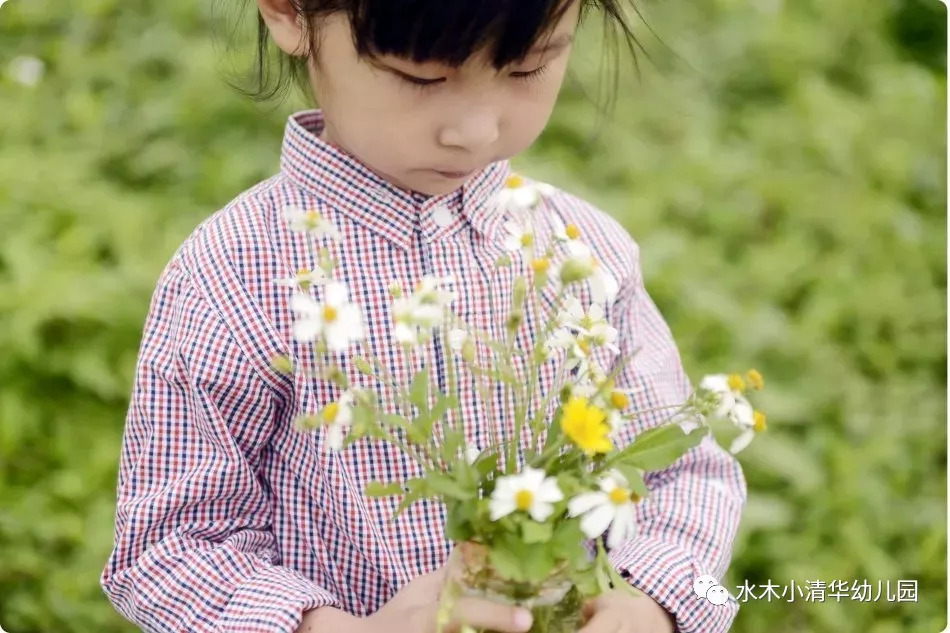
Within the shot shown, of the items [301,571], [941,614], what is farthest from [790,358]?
[301,571]

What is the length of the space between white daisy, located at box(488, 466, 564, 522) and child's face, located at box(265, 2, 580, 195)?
0.93 feet

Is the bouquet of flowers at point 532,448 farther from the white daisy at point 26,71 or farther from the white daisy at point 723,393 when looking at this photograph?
the white daisy at point 26,71

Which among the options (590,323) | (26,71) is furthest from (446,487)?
(26,71)

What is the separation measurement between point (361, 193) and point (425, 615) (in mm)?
373

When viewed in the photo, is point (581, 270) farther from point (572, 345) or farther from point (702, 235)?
point (702, 235)

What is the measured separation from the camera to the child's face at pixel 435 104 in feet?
2.89

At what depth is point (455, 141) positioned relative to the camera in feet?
2.92

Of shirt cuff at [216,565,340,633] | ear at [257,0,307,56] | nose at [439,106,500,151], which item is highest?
ear at [257,0,307,56]

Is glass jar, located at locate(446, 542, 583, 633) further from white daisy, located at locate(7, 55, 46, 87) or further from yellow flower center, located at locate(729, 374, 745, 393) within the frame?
white daisy, located at locate(7, 55, 46, 87)

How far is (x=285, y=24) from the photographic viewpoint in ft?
3.18

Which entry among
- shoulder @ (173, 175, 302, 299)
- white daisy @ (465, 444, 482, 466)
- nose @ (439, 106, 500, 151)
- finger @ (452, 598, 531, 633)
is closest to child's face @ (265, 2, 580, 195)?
nose @ (439, 106, 500, 151)

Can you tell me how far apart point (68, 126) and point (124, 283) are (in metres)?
0.59

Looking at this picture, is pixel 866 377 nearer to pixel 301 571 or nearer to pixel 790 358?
pixel 790 358

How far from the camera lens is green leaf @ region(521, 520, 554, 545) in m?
0.73
